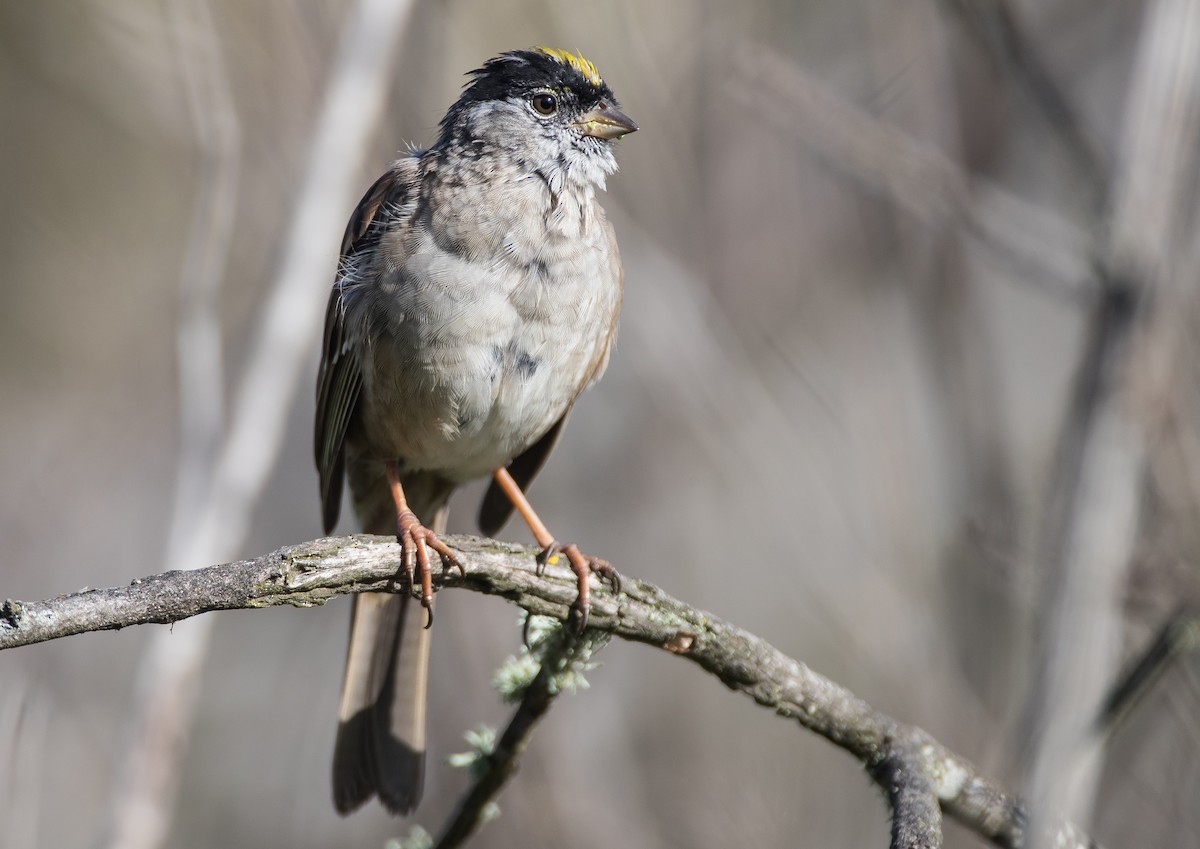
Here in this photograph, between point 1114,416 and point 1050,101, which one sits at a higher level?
point 1050,101

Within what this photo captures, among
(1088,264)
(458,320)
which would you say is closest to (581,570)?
(458,320)

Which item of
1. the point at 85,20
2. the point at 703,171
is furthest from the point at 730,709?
the point at 85,20

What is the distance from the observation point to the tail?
3945mm

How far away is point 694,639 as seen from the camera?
2.96m

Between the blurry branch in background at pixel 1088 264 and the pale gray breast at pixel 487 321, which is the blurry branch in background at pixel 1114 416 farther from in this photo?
the pale gray breast at pixel 487 321

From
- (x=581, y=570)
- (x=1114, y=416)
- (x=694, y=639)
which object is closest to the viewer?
(x=1114, y=416)

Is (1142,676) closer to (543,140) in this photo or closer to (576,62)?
(543,140)

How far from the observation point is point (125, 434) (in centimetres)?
711

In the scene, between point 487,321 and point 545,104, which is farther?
point 545,104

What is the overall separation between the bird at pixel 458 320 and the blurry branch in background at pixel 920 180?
0.82 meters

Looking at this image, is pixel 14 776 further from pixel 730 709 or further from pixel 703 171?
pixel 703 171

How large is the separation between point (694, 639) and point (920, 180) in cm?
239

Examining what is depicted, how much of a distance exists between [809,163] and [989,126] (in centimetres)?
104

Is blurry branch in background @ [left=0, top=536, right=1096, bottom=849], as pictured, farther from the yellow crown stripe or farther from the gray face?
the yellow crown stripe
